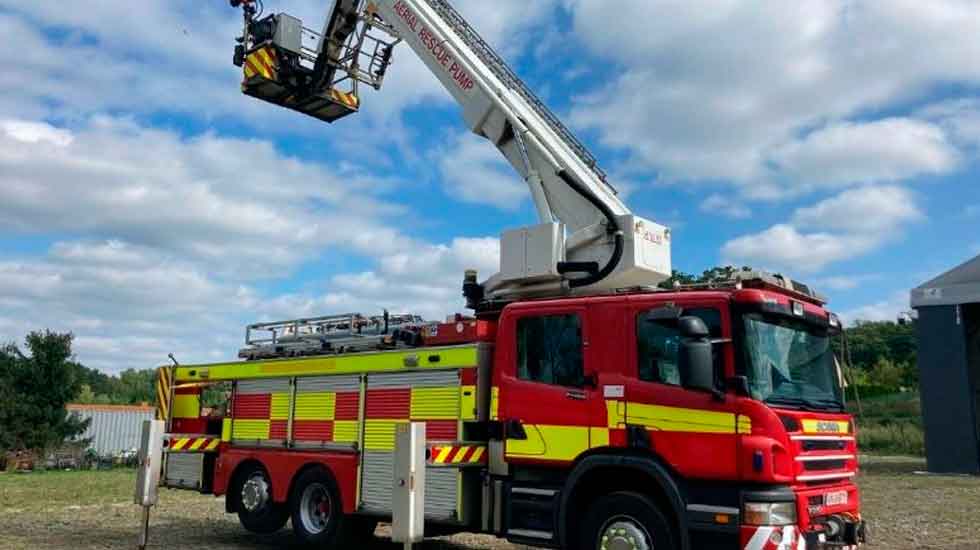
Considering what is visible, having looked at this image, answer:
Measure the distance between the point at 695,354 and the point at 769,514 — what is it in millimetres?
1371

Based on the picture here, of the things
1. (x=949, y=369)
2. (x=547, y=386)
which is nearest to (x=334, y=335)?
(x=547, y=386)

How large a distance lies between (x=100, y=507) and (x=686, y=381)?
12.7 metres

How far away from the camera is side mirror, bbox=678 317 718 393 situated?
21.6ft

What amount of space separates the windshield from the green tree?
36211mm

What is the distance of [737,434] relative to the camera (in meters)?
6.67

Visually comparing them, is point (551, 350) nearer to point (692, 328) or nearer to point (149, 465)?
point (692, 328)

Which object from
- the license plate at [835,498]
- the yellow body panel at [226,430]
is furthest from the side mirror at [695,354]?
the yellow body panel at [226,430]

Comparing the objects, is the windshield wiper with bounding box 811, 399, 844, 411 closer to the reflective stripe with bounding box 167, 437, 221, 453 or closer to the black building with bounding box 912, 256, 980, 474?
the reflective stripe with bounding box 167, 437, 221, 453

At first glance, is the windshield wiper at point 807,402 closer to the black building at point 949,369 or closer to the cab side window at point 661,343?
the cab side window at point 661,343

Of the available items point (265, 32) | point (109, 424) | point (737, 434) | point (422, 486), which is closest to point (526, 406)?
point (422, 486)

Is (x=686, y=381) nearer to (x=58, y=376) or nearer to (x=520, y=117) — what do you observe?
(x=520, y=117)

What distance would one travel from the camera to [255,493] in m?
10.7

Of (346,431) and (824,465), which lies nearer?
(824,465)

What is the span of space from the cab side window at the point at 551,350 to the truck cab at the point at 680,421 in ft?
0.04
